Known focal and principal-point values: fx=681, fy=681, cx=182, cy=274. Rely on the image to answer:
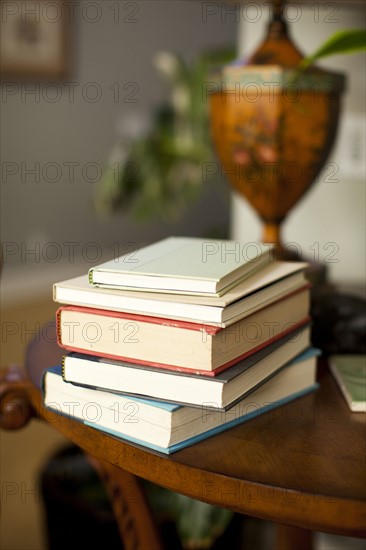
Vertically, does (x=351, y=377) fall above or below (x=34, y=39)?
below

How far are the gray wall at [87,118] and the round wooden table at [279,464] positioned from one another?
2.22 metres

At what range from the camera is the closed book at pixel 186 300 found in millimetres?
549

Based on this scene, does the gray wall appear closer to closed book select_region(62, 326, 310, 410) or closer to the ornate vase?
the ornate vase

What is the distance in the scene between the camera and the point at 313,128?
0.94 meters

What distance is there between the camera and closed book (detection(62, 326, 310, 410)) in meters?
0.55

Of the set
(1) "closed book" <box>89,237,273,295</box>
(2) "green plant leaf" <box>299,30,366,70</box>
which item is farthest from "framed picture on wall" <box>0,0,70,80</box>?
(1) "closed book" <box>89,237,273,295</box>

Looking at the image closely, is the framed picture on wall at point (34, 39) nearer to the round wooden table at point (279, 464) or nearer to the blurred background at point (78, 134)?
the blurred background at point (78, 134)

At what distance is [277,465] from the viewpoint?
20.8 inches

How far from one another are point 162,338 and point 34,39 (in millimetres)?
2402

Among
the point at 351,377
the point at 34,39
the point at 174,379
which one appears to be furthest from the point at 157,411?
the point at 34,39

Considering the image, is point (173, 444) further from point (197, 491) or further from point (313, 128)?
point (313, 128)

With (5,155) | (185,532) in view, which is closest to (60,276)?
(5,155)

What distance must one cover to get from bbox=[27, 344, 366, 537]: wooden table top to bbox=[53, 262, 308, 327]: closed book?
0.11 m

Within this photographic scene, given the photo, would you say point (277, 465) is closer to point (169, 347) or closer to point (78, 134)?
point (169, 347)
